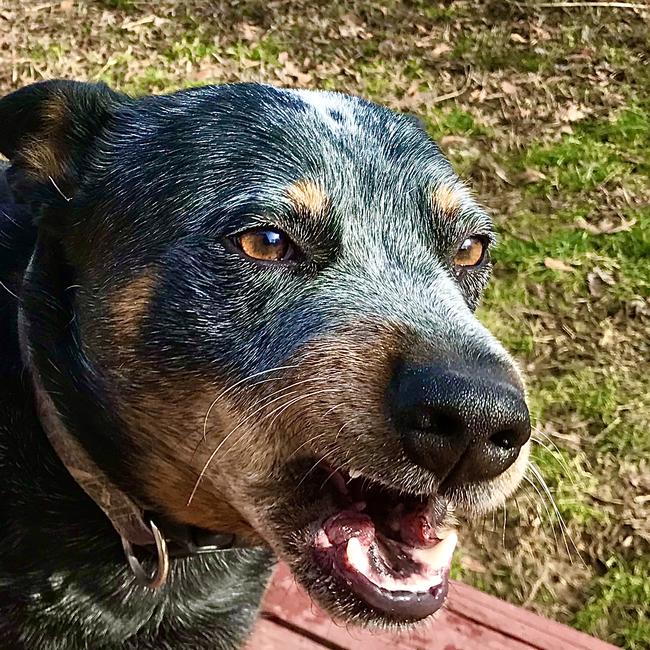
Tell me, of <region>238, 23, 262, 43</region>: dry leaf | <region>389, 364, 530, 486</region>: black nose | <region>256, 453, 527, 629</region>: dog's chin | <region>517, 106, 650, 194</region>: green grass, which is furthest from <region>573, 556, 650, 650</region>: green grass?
<region>238, 23, 262, 43</region>: dry leaf

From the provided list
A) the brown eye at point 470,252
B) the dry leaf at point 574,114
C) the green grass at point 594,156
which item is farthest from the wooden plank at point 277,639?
the dry leaf at point 574,114

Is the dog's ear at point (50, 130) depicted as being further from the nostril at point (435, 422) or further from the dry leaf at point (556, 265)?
the dry leaf at point (556, 265)

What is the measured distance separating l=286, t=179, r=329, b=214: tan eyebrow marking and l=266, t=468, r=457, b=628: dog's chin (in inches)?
26.0

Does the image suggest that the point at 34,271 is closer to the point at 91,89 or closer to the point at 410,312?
the point at 91,89

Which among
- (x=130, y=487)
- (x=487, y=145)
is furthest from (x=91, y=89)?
(x=487, y=145)

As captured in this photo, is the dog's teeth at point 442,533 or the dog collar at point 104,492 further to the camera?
the dog collar at point 104,492

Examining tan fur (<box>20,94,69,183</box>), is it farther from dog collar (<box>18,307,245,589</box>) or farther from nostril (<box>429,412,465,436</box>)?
nostril (<box>429,412,465,436</box>)

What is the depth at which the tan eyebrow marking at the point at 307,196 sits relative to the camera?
228 centimetres

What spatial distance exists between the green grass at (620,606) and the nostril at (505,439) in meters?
2.28

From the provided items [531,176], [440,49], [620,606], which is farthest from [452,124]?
[620,606]

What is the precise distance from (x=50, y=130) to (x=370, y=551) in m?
1.48

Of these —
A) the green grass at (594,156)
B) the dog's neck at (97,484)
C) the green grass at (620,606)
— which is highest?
the dog's neck at (97,484)

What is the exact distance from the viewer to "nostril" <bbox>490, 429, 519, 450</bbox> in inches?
76.6

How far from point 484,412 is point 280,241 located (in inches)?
28.0
